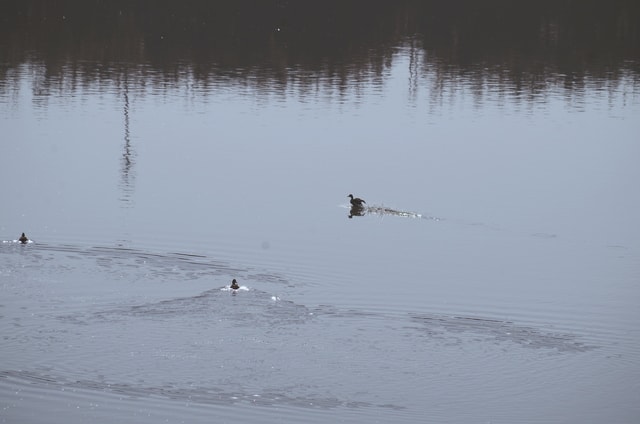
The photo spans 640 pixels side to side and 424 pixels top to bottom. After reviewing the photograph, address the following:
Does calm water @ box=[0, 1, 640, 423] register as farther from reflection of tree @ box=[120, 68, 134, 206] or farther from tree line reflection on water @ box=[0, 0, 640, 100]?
tree line reflection on water @ box=[0, 0, 640, 100]

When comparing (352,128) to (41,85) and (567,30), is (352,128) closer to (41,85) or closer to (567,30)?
(41,85)

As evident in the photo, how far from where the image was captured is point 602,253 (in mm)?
33219

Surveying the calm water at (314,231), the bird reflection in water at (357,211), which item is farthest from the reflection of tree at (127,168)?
the bird reflection in water at (357,211)

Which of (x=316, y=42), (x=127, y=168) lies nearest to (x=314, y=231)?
(x=127, y=168)

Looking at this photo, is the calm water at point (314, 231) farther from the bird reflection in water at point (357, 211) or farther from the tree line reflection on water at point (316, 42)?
the tree line reflection on water at point (316, 42)

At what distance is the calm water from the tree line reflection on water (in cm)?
34

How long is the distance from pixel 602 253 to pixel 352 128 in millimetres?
17434

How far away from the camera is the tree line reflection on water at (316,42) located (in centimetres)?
6147

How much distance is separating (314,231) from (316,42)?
123 ft

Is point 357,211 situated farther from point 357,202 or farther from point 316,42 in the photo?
point 316,42

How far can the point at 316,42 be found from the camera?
70250 mm

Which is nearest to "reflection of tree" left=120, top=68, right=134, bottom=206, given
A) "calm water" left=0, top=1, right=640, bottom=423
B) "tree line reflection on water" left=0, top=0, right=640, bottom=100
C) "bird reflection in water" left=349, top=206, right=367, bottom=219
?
"calm water" left=0, top=1, right=640, bottom=423

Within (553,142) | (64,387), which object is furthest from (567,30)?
(64,387)

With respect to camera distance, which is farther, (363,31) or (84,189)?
(363,31)
